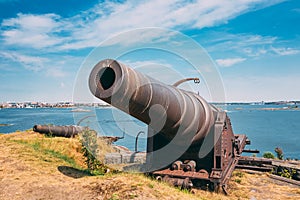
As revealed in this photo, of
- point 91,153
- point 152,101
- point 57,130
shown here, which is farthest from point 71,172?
point 57,130

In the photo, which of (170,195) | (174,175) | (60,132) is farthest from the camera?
(60,132)

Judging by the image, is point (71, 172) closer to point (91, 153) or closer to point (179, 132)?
point (91, 153)

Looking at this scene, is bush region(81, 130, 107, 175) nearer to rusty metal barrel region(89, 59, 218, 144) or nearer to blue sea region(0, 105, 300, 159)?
blue sea region(0, 105, 300, 159)

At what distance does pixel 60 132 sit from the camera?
18.0 metres

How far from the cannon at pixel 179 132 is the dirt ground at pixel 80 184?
54 cm

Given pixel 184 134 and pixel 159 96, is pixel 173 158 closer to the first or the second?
pixel 184 134

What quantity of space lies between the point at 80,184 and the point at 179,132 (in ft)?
8.20

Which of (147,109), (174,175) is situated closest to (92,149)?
(174,175)

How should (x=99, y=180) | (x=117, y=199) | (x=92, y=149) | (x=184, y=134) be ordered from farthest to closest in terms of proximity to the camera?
1. (x=92, y=149)
2. (x=184, y=134)
3. (x=99, y=180)
4. (x=117, y=199)

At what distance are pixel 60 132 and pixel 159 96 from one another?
1398cm

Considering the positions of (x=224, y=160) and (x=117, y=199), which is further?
(x=224, y=160)

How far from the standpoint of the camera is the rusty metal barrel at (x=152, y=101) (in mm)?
4258

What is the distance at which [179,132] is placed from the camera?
6.97m

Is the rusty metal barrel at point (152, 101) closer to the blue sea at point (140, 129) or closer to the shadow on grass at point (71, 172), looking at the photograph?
the blue sea at point (140, 129)
